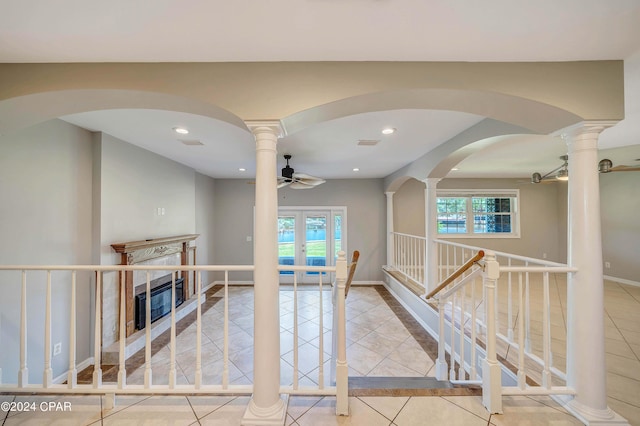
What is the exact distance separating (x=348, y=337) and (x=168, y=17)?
3718mm

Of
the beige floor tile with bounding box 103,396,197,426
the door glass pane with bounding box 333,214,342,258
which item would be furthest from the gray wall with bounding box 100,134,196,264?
the door glass pane with bounding box 333,214,342,258

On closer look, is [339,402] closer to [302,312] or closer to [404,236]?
[302,312]

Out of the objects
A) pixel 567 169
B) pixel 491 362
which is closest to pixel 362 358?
pixel 491 362

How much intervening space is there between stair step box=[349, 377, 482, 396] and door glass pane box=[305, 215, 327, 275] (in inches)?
151

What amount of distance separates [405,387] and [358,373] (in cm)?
65

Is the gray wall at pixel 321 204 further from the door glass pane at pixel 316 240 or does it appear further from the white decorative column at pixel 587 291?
the white decorative column at pixel 587 291

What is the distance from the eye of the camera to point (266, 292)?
1546 mm

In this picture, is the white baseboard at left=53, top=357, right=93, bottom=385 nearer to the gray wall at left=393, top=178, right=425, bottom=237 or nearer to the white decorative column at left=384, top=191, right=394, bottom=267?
the white decorative column at left=384, top=191, right=394, bottom=267

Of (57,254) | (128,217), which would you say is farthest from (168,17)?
(128,217)

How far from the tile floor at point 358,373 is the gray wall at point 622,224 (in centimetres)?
56

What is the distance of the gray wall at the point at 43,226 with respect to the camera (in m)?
2.15

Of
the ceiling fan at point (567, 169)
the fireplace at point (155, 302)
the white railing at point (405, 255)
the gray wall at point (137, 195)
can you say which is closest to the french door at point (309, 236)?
the white railing at point (405, 255)

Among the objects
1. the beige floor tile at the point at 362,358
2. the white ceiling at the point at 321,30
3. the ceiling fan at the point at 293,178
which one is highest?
the white ceiling at the point at 321,30

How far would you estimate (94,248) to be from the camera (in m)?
2.86
